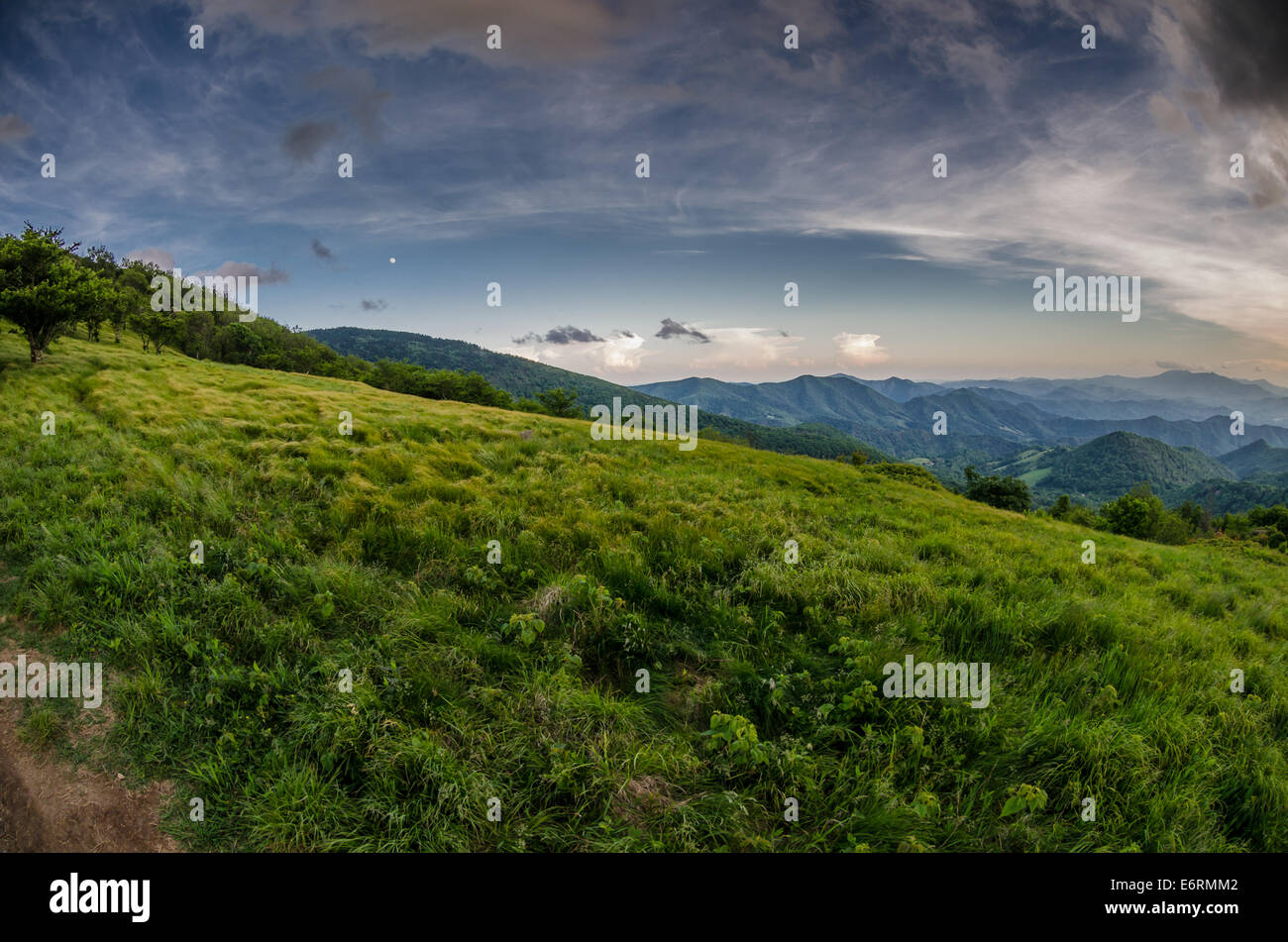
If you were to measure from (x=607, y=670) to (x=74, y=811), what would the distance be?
4075mm

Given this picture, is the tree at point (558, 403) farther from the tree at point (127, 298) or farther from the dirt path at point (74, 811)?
the dirt path at point (74, 811)

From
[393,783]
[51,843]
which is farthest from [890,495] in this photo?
[51,843]

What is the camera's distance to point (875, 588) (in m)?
6.25

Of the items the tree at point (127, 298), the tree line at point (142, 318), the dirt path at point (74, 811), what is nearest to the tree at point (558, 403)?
the tree line at point (142, 318)

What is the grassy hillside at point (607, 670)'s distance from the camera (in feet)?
11.1

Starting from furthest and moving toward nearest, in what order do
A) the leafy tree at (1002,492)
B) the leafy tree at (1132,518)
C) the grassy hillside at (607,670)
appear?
the leafy tree at (1002,492) < the leafy tree at (1132,518) < the grassy hillside at (607,670)

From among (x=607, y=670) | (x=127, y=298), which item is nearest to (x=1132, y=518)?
(x=607, y=670)

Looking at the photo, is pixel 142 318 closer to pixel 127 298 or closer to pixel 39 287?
pixel 127 298

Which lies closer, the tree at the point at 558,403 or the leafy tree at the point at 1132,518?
the leafy tree at the point at 1132,518

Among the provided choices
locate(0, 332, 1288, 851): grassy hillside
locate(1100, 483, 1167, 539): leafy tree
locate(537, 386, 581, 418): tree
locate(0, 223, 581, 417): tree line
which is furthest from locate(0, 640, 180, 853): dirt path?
locate(1100, 483, 1167, 539): leafy tree

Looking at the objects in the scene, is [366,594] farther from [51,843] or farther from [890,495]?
[890,495]

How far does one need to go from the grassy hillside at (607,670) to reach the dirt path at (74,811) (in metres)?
0.19

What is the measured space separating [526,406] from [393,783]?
92.5 meters

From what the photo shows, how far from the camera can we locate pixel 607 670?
16.2 ft
